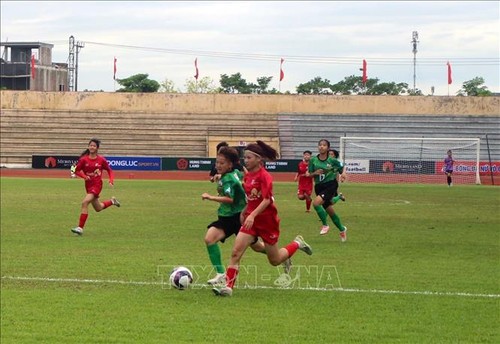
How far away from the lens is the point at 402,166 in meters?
48.8

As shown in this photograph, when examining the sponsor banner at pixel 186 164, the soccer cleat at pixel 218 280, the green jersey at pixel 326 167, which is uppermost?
the green jersey at pixel 326 167

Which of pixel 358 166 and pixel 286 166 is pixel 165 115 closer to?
pixel 286 166

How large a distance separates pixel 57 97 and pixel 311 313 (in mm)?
58690

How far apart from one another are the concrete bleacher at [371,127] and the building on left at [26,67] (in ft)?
108

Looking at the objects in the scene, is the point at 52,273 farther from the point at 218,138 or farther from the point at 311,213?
the point at 218,138

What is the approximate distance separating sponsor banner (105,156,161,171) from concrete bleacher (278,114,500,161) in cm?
946

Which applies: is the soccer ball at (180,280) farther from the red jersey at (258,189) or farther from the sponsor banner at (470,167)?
the sponsor banner at (470,167)

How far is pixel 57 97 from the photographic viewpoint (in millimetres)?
65938

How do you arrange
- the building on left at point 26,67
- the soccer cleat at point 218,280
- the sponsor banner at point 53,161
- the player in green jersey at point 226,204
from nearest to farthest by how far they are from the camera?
1. the soccer cleat at point 218,280
2. the player in green jersey at point 226,204
3. the sponsor banner at point 53,161
4. the building on left at point 26,67

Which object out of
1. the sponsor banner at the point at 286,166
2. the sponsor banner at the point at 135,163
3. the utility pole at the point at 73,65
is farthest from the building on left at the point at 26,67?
the sponsor banner at the point at 286,166

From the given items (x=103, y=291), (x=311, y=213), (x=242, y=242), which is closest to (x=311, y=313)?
(x=242, y=242)

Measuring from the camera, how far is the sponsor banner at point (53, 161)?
5325 centimetres

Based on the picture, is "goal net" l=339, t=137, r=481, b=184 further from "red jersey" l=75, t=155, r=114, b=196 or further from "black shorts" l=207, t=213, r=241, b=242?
"black shorts" l=207, t=213, r=241, b=242

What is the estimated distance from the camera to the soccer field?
8.67 m
